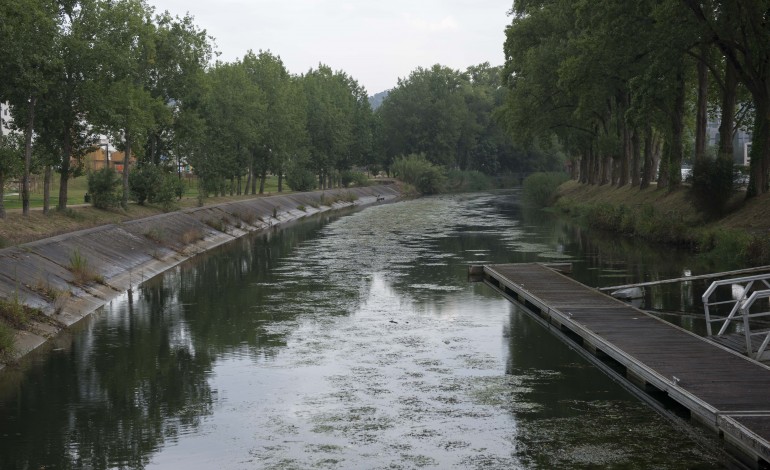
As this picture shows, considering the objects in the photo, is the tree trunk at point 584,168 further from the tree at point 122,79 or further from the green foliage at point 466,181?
the tree at point 122,79

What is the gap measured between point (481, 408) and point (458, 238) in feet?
123

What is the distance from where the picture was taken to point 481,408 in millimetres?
16859

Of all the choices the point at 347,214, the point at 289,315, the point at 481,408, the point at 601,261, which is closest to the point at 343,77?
the point at 347,214

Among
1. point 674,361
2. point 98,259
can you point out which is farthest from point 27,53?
point 674,361

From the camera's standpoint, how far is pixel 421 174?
134 metres

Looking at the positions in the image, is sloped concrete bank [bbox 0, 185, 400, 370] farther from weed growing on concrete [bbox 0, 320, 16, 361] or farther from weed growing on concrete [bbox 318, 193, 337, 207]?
weed growing on concrete [bbox 318, 193, 337, 207]

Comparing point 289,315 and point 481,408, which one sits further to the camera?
point 289,315

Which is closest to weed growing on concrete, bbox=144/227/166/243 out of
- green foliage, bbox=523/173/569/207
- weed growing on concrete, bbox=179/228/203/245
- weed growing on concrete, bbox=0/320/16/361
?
weed growing on concrete, bbox=179/228/203/245

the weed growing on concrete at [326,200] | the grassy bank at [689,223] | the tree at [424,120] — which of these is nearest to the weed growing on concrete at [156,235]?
the grassy bank at [689,223]

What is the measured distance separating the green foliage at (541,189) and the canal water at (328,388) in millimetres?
59310

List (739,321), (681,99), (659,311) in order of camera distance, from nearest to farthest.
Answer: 1. (739,321)
2. (659,311)
3. (681,99)

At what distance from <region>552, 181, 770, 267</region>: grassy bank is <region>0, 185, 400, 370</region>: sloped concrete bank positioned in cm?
2143

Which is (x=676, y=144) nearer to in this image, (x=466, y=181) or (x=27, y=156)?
(x=27, y=156)

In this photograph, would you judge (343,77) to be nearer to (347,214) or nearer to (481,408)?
Result: (347,214)
